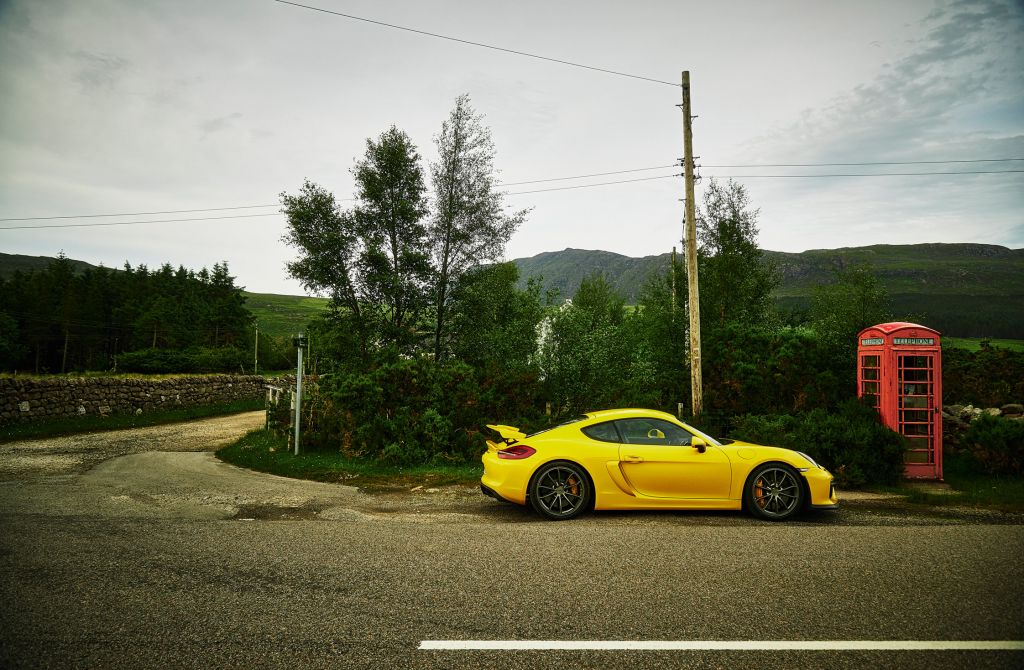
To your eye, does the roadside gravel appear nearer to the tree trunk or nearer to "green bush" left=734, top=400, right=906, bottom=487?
"green bush" left=734, top=400, right=906, bottom=487

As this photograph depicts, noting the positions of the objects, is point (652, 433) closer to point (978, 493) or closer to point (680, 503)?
point (680, 503)

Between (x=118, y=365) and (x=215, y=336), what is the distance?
26798 mm

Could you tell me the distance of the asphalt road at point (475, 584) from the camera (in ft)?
10.2

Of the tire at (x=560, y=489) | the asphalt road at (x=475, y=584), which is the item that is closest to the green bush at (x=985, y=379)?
the asphalt road at (x=475, y=584)

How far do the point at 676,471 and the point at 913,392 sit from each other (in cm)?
660

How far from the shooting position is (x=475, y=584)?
421cm

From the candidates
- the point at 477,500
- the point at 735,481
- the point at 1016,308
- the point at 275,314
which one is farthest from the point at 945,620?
the point at 1016,308

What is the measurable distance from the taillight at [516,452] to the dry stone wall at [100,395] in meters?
19.6

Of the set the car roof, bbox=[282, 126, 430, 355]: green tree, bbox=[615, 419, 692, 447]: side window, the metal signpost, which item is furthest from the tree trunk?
bbox=[615, 419, 692, 447]: side window

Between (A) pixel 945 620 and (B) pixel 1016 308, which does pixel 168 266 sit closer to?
(A) pixel 945 620

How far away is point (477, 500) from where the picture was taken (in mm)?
7672

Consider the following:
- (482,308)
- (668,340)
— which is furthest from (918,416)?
(482,308)

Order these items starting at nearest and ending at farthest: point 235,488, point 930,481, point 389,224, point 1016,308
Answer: point 235,488, point 930,481, point 389,224, point 1016,308

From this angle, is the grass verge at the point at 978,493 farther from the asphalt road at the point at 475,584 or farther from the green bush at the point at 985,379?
the green bush at the point at 985,379
